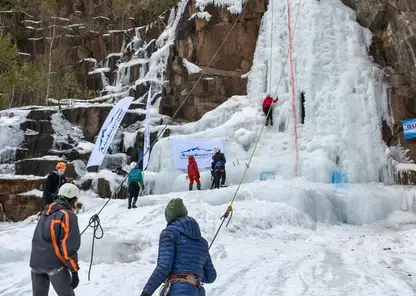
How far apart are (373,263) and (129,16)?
31199 mm

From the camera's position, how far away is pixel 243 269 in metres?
6.79

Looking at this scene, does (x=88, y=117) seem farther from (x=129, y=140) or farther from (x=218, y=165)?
(x=218, y=165)

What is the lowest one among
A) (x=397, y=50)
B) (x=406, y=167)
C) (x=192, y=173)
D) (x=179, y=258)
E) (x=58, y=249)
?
(x=192, y=173)

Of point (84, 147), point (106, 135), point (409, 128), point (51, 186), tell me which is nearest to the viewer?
point (51, 186)

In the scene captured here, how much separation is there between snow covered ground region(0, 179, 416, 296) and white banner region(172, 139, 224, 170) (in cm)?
337

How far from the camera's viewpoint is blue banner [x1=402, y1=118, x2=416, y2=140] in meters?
15.3

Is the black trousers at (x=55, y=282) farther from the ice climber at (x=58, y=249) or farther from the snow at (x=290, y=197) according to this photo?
the snow at (x=290, y=197)

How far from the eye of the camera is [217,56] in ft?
71.1

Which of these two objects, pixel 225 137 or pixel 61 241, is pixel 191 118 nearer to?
pixel 225 137

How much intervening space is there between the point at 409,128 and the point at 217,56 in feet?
32.1

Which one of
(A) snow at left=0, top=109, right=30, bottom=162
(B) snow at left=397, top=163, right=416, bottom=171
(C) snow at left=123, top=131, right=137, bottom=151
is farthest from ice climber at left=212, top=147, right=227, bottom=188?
(A) snow at left=0, top=109, right=30, bottom=162

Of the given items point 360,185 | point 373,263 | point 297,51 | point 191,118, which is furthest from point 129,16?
point 373,263

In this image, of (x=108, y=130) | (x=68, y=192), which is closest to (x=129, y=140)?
(x=108, y=130)

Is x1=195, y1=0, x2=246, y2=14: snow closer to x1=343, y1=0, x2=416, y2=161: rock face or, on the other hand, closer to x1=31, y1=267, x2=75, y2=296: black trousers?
x1=343, y1=0, x2=416, y2=161: rock face
